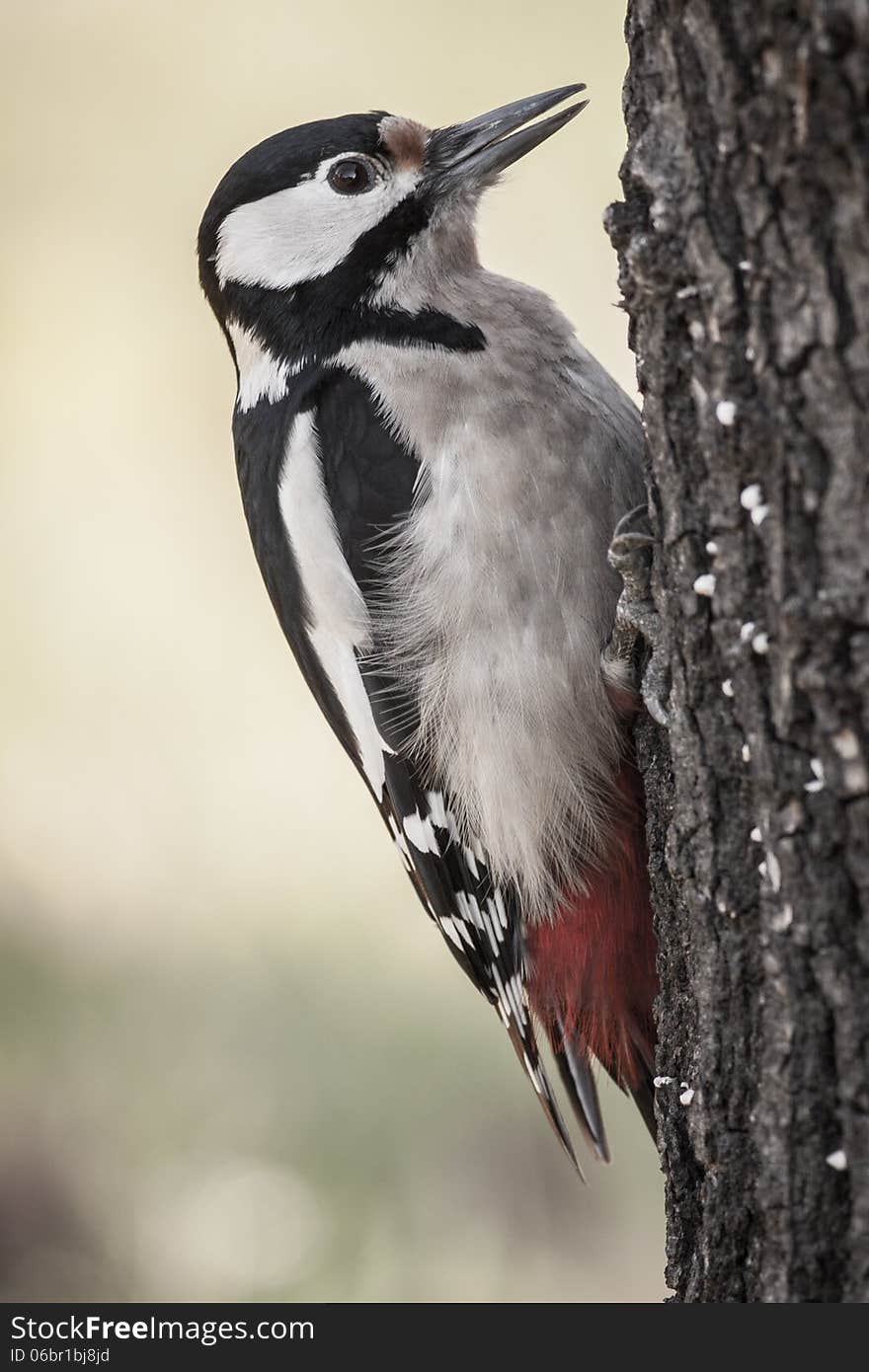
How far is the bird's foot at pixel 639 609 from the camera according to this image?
2.09m

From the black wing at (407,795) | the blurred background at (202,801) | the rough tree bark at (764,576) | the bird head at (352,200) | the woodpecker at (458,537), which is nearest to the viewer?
the rough tree bark at (764,576)

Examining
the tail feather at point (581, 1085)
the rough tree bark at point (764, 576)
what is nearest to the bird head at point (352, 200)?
the rough tree bark at point (764, 576)

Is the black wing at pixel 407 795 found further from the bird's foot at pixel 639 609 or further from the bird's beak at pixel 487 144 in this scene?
the bird's beak at pixel 487 144

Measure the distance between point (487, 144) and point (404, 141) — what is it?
0.52 feet

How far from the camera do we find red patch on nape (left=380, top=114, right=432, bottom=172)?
2789mm

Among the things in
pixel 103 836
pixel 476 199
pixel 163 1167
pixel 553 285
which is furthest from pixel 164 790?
pixel 476 199

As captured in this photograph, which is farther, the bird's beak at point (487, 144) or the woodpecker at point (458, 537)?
the bird's beak at point (487, 144)

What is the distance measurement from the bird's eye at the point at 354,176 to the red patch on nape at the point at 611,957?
4.07 ft

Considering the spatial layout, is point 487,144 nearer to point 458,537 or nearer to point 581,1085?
point 458,537

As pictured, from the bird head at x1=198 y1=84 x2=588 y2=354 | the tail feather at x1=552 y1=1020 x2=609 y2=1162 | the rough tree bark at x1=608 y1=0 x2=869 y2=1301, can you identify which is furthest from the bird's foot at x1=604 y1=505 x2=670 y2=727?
the tail feather at x1=552 y1=1020 x2=609 y2=1162

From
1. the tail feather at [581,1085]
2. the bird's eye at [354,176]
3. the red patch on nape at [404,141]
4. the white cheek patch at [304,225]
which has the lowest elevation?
the tail feather at [581,1085]

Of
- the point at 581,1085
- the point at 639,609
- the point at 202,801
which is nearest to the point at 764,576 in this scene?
the point at 639,609

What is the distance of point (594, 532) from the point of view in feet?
7.64

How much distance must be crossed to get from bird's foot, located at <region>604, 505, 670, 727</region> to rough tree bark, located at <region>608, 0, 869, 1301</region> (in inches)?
6.7
